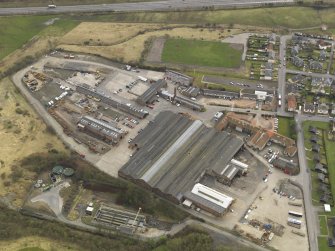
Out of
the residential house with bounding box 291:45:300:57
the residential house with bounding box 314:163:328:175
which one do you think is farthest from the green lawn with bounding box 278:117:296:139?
the residential house with bounding box 291:45:300:57

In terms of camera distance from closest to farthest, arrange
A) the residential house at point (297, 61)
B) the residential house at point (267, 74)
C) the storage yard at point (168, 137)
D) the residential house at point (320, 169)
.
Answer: the storage yard at point (168, 137)
the residential house at point (320, 169)
the residential house at point (267, 74)
the residential house at point (297, 61)

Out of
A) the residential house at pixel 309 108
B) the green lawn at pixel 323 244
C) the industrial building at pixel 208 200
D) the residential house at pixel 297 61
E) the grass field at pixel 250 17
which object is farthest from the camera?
the grass field at pixel 250 17

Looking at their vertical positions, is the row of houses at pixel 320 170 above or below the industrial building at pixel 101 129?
below

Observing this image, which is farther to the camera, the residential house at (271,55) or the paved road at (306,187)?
the residential house at (271,55)

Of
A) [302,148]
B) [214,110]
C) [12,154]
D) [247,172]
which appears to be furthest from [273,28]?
[12,154]

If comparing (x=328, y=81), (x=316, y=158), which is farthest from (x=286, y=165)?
(x=328, y=81)

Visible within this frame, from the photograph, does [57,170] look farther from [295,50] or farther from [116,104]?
[295,50]

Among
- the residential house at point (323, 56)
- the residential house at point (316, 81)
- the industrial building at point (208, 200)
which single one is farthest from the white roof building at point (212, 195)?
the residential house at point (323, 56)

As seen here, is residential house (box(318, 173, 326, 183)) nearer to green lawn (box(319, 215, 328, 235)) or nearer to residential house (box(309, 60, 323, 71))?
green lawn (box(319, 215, 328, 235))

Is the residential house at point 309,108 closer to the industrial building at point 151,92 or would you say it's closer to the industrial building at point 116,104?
the industrial building at point 151,92
